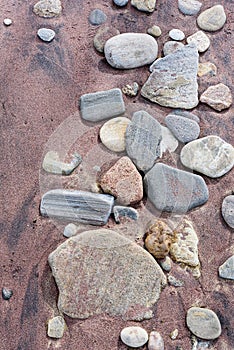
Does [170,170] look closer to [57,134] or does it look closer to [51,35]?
[57,134]

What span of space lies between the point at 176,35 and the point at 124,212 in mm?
1329

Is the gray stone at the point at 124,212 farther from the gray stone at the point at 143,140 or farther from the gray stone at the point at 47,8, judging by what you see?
the gray stone at the point at 47,8

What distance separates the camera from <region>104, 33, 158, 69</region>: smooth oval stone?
2984 mm

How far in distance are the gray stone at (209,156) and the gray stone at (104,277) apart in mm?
606

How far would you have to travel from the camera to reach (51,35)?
121 inches

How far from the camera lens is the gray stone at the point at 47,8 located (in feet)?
10.4

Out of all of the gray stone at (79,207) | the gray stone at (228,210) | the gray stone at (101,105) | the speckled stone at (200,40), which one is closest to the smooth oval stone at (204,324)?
the gray stone at (228,210)

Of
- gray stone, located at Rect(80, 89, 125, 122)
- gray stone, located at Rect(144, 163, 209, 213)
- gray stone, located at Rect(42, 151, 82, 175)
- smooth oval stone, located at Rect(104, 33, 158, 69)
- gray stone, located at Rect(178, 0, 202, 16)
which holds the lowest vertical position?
gray stone, located at Rect(42, 151, 82, 175)

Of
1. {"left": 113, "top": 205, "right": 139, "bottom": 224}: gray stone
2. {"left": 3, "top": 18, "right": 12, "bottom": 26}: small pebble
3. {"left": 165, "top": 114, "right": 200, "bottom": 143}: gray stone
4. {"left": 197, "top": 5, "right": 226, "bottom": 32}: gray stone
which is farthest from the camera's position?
{"left": 197, "top": 5, "right": 226, "bottom": 32}: gray stone

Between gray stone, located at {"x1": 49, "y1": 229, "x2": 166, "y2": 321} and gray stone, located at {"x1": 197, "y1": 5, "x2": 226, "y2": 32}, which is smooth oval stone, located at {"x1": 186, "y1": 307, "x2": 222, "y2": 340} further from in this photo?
gray stone, located at {"x1": 197, "y1": 5, "x2": 226, "y2": 32}

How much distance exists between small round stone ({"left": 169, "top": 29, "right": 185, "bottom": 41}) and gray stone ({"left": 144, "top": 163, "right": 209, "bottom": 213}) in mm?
1003

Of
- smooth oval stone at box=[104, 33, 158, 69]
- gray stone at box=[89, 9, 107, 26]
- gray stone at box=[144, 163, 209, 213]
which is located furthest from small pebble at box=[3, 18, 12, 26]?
gray stone at box=[144, 163, 209, 213]

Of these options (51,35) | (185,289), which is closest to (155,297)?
(185,289)

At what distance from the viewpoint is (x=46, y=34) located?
3.07 meters
